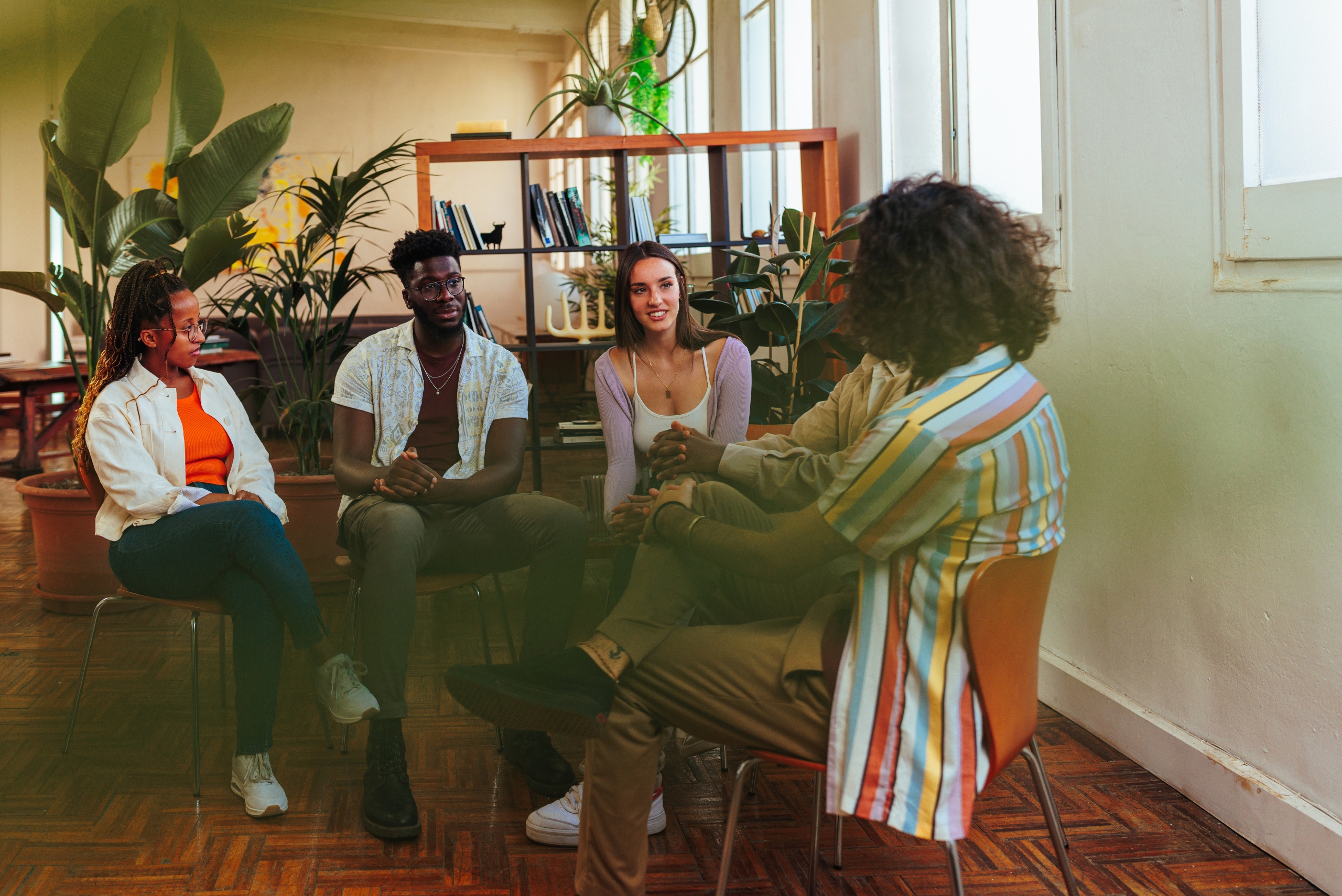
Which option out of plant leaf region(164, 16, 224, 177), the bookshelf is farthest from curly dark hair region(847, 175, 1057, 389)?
plant leaf region(164, 16, 224, 177)

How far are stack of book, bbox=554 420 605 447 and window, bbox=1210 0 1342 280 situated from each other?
2451 mm

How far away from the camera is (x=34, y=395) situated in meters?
6.43

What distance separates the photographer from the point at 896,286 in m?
1.50

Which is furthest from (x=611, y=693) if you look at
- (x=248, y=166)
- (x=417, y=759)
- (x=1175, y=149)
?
(x=248, y=166)

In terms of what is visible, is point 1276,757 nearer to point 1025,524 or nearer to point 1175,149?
point 1025,524

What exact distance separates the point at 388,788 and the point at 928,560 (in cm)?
135

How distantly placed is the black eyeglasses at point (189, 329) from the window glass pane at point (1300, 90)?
237 cm

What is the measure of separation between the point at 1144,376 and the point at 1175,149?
492mm

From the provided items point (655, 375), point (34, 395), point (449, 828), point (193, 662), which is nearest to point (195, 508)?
point (193, 662)

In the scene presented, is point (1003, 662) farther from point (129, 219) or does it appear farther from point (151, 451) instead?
point (129, 219)

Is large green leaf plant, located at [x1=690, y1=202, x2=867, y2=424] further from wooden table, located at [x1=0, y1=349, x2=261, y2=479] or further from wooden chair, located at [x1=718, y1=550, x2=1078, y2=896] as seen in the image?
wooden table, located at [x1=0, y1=349, x2=261, y2=479]

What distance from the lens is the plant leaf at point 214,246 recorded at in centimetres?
359

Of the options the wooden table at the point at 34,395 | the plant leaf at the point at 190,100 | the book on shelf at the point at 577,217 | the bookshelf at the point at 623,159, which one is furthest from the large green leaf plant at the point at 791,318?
the wooden table at the point at 34,395

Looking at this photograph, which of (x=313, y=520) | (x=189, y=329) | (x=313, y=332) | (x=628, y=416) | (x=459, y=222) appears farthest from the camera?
(x=459, y=222)
